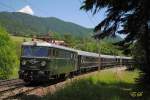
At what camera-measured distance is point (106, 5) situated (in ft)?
46.1

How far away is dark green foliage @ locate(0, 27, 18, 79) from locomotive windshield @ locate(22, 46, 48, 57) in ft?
207

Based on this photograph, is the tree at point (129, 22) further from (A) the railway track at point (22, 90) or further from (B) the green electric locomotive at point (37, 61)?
(B) the green electric locomotive at point (37, 61)

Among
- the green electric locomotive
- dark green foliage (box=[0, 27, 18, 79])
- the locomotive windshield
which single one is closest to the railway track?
the green electric locomotive

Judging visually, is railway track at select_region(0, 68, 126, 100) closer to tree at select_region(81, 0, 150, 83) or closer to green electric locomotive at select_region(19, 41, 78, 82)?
green electric locomotive at select_region(19, 41, 78, 82)

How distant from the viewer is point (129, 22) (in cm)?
1503

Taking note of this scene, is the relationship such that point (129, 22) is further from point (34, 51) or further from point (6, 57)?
point (6, 57)

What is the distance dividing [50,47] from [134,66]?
35.3ft

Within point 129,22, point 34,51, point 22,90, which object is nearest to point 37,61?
point 34,51

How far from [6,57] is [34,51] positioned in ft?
229

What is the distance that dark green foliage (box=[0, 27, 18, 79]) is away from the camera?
90.0 metres

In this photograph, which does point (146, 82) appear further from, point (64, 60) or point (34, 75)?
point (64, 60)

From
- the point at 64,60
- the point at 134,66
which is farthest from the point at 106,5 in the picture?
the point at 64,60

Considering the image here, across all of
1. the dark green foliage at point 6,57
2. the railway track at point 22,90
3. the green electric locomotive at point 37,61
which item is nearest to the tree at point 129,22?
A: the railway track at point 22,90

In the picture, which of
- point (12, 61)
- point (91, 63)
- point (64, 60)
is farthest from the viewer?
point (12, 61)
